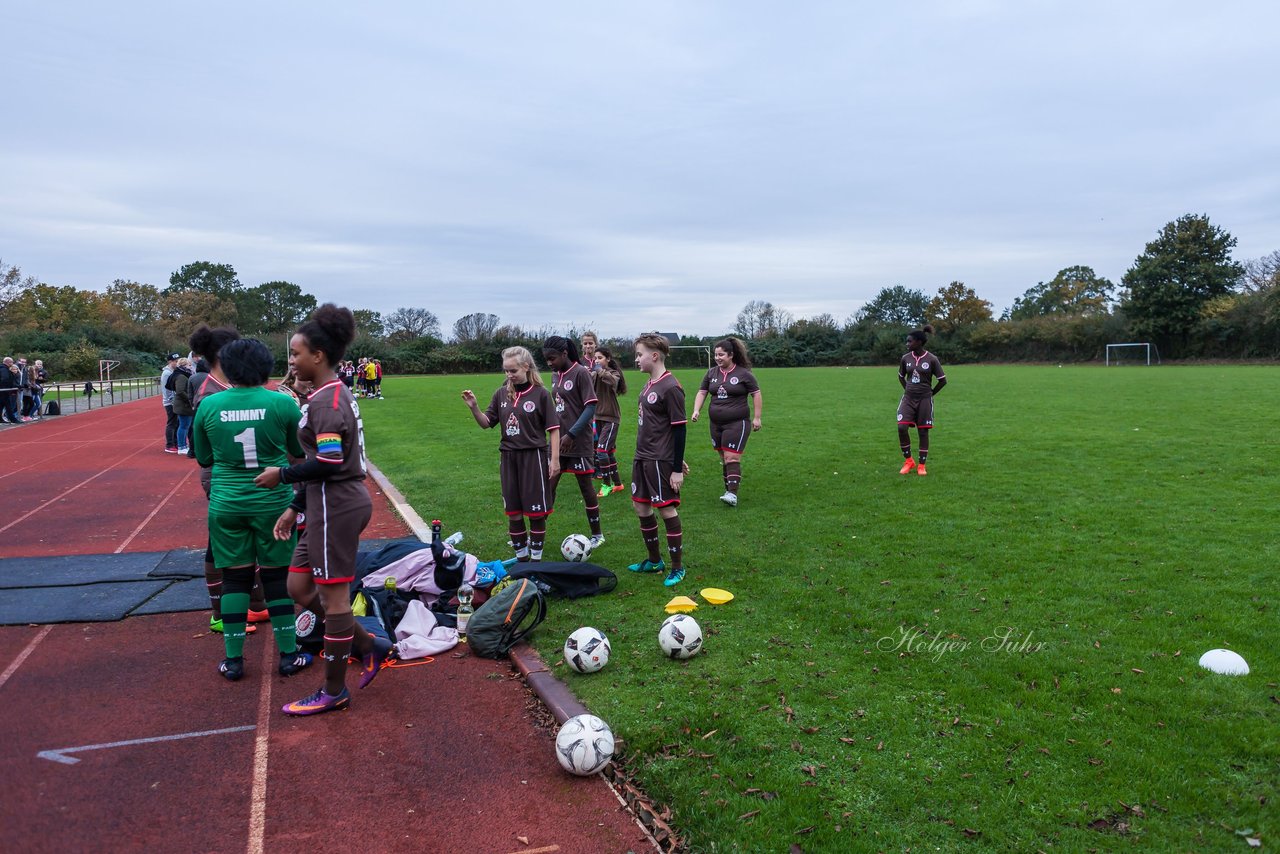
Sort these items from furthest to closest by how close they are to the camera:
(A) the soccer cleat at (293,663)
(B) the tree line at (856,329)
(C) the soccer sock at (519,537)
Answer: (B) the tree line at (856,329) < (C) the soccer sock at (519,537) < (A) the soccer cleat at (293,663)

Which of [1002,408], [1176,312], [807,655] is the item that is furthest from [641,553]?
[1176,312]

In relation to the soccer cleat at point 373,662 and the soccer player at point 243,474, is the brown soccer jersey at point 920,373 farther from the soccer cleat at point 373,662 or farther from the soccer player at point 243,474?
the soccer player at point 243,474

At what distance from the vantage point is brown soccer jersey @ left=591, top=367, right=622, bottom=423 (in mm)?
9445

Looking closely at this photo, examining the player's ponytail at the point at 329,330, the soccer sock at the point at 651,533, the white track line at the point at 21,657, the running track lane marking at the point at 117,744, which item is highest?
the player's ponytail at the point at 329,330

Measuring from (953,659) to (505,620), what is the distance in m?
2.76

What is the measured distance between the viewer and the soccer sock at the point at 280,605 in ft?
15.4

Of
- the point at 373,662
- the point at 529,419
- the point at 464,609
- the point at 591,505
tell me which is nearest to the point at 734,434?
the point at 591,505

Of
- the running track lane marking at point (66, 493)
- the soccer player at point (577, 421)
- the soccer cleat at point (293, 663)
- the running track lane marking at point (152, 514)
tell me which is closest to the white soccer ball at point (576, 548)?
the soccer player at point (577, 421)

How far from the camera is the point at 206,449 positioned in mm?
4625

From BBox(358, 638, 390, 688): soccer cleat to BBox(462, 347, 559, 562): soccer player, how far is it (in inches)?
76.1

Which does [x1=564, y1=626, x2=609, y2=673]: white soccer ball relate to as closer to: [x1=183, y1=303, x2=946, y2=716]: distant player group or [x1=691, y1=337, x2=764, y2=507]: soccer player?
[x1=183, y1=303, x2=946, y2=716]: distant player group

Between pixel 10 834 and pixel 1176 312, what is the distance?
63.4m

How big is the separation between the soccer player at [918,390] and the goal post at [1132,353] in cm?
5004

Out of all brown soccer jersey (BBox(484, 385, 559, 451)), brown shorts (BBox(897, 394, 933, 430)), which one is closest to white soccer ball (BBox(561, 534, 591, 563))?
brown soccer jersey (BBox(484, 385, 559, 451))
